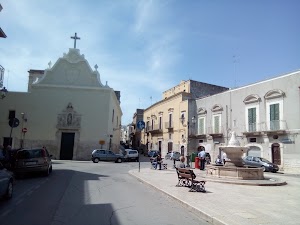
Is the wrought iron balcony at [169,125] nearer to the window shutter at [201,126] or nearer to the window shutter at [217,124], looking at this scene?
the window shutter at [201,126]

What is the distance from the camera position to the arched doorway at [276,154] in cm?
2984

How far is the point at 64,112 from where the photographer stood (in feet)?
122

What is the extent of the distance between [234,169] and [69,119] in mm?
25415

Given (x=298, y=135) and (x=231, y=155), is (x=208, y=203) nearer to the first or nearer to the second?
(x=231, y=155)

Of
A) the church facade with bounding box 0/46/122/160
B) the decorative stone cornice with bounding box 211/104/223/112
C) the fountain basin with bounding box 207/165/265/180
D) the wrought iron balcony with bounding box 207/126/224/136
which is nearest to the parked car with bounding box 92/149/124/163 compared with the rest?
the church facade with bounding box 0/46/122/160

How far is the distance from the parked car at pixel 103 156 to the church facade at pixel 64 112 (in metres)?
3.49

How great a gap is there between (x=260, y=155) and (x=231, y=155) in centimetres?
1593

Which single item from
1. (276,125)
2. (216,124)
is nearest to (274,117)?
(276,125)

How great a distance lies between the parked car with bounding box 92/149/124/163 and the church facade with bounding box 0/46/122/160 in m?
3.49

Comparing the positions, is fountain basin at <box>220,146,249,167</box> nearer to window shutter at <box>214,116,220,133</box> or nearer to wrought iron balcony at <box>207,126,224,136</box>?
wrought iron balcony at <box>207,126,224,136</box>

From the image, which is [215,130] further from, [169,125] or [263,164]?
[169,125]

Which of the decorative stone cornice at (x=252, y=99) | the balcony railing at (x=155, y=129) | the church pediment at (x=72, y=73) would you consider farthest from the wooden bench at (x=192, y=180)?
the balcony railing at (x=155, y=129)

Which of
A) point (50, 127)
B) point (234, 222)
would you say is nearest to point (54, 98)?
point (50, 127)

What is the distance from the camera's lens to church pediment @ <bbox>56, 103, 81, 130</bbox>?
36.9 meters
